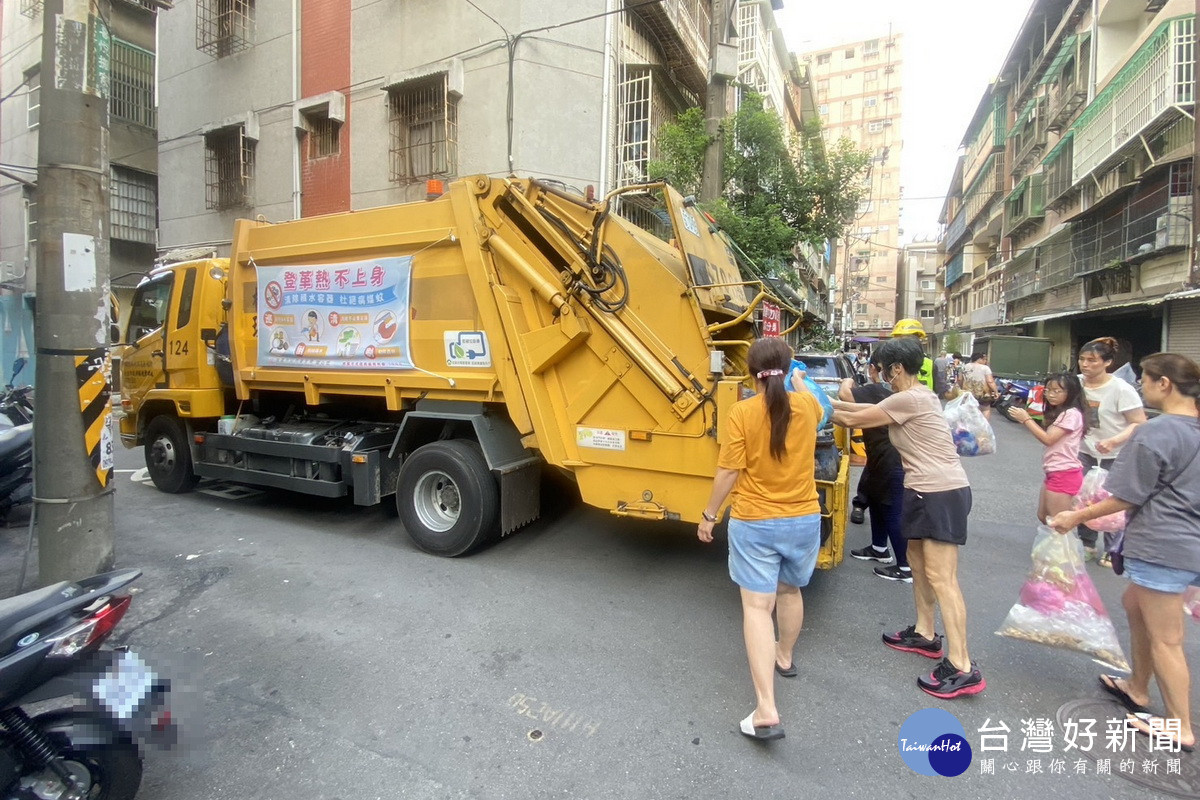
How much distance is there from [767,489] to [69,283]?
416cm

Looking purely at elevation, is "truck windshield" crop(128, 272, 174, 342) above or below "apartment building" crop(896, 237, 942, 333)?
below

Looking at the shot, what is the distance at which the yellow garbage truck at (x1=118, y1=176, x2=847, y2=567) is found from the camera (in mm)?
4012

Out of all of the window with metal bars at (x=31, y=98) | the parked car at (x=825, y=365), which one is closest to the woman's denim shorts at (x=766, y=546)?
the parked car at (x=825, y=365)

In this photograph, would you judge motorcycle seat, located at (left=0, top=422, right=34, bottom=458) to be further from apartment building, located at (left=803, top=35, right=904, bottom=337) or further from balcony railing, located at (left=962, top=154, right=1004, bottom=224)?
apartment building, located at (left=803, top=35, right=904, bottom=337)

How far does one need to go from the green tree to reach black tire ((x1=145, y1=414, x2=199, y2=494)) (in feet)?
24.5

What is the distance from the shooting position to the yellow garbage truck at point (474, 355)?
4.01 m

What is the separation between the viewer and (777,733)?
254 centimetres

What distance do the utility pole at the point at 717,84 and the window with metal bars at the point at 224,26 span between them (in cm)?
973

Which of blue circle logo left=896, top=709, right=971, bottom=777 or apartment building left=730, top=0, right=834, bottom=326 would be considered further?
apartment building left=730, top=0, right=834, bottom=326

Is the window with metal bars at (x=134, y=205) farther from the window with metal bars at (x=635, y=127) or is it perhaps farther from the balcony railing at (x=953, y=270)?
the balcony railing at (x=953, y=270)

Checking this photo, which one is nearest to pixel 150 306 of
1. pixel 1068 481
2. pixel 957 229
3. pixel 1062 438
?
pixel 1062 438

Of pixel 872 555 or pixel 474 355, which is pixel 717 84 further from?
pixel 872 555

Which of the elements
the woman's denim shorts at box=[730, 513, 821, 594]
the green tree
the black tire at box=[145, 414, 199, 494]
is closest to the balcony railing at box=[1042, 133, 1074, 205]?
the green tree

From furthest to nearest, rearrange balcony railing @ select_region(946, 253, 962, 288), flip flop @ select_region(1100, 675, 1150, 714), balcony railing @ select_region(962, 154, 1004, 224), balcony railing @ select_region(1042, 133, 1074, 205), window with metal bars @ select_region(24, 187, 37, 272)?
balcony railing @ select_region(946, 253, 962, 288), balcony railing @ select_region(962, 154, 1004, 224), balcony railing @ select_region(1042, 133, 1074, 205), window with metal bars @ select_region(24, 187, 37, 272), flip flop @ select_region(1100, 675, 1150, 714)
